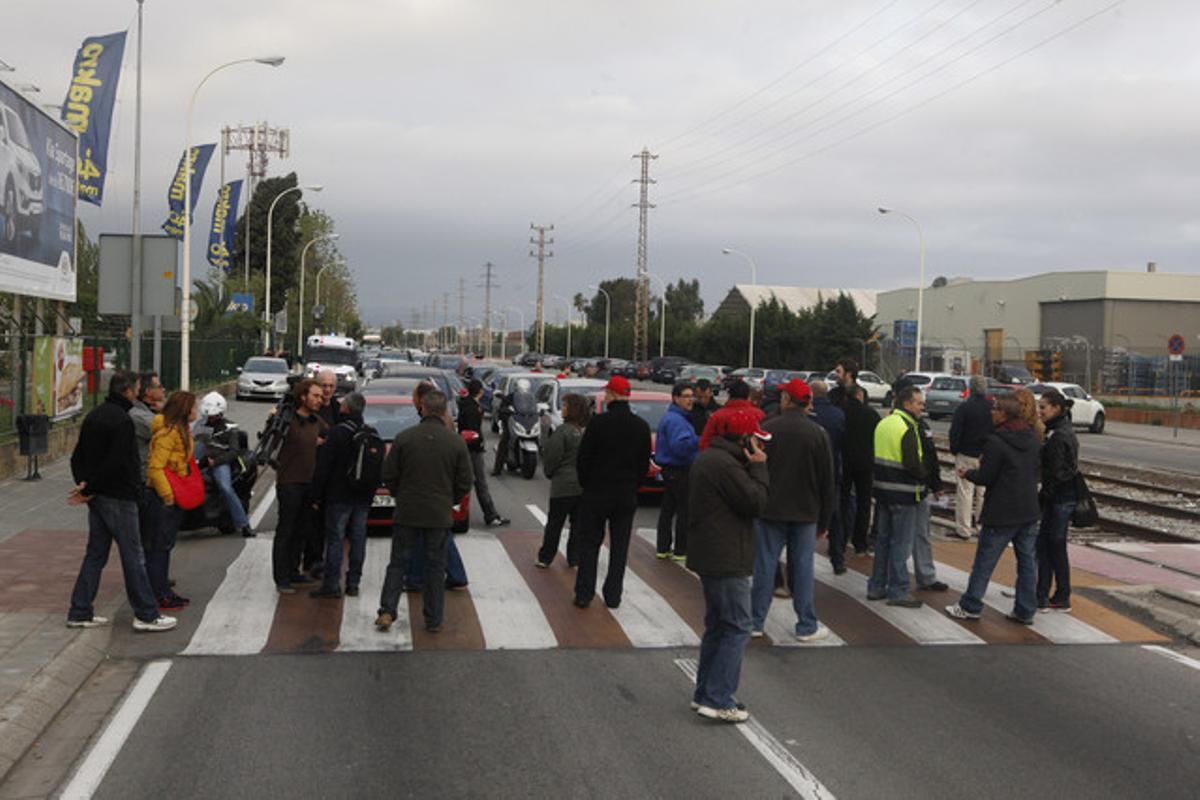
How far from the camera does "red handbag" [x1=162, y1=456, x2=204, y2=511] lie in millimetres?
8859

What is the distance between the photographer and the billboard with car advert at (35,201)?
64.8 feet

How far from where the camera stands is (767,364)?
7562cm

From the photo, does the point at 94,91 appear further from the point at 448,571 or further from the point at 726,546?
the point at 726,546

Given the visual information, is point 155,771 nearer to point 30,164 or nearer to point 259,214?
point 30,164

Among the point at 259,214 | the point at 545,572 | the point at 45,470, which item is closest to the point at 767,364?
the point at 259,214

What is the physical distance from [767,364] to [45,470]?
6113 centimetres

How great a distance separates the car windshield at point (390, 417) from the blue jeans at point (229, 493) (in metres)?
1.79

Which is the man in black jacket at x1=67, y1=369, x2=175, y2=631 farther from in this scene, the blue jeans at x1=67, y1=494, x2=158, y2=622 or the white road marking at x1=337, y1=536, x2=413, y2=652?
the white road marking at x1=337, y1=536, x2=413, y2=652

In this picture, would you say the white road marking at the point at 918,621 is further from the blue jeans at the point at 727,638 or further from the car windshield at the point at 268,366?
the car windshield at the point at 268,366

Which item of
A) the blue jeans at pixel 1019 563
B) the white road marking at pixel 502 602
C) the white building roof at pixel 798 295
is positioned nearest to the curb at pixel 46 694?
the white road marking at pixel 502 602

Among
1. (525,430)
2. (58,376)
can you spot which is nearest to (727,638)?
(525,430)

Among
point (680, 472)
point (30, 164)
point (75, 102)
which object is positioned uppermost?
point (75, 102)

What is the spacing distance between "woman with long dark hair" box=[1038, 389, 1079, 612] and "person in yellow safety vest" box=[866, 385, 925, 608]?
1.02 metres

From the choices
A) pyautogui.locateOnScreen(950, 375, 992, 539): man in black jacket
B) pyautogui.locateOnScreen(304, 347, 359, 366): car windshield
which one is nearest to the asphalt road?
pyautogui.locateOnScreen(950, 375, 992, 539): man in black jacket
